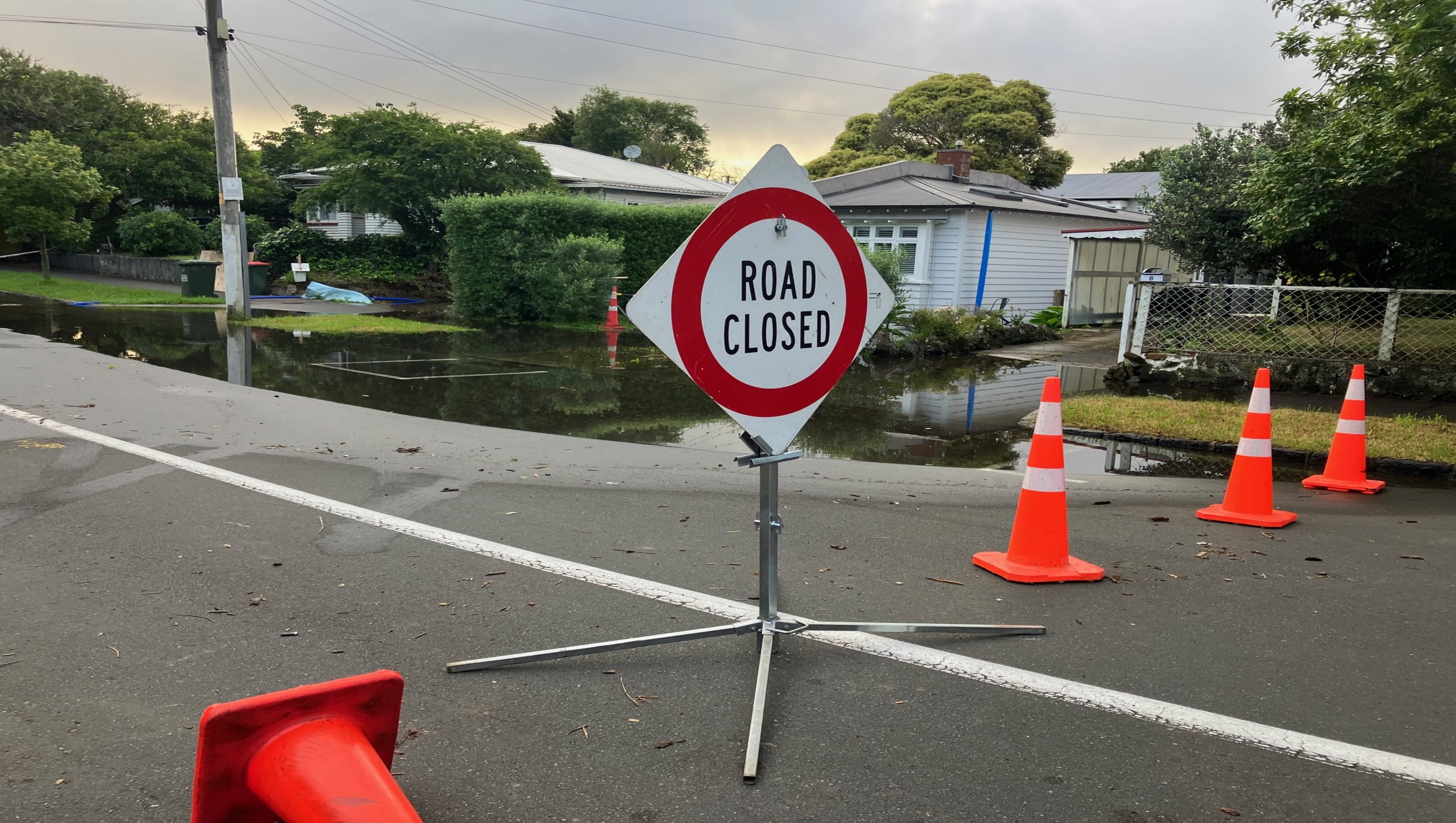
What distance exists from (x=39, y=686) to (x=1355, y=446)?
7.93 m

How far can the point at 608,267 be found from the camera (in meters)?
21.8

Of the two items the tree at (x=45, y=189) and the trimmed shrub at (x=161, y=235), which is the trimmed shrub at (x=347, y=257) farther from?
the tree at (x=45, y=189)

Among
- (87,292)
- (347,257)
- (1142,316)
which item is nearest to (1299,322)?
(1142,316)

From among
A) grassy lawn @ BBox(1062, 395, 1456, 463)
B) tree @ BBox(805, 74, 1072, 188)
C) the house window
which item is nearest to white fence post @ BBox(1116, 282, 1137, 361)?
grassy lawn @ BBox(1062, 395, 1456, 463)

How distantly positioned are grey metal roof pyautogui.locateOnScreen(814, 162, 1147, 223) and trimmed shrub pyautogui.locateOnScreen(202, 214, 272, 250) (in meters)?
18.7

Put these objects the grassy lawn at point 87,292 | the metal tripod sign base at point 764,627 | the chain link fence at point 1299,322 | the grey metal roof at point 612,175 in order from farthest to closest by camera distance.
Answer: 1. the grey metal roof at point 612,175
2. the grassy lawn at point 87,292
3. the chain link fence at point 1299,322
4. the metal tripod sign base at point 764,627

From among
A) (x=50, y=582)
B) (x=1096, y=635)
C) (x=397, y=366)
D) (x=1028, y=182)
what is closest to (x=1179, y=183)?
(x=397, y=366)

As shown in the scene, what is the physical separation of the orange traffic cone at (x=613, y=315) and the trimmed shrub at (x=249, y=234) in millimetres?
15987

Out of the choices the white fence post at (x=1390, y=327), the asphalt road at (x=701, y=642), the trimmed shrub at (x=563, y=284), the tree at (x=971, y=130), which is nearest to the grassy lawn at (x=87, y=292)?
the trimmed shrub at (x=563, y=284)

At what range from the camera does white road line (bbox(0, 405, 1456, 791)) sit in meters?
2.96

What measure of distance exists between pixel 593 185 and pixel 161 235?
13.9 m

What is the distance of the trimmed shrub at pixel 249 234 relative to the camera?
31.4m

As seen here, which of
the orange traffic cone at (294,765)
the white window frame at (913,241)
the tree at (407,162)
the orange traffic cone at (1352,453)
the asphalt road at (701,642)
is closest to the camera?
the orange traffic cone at (294,765)

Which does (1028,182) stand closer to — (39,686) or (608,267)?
(608,267)
